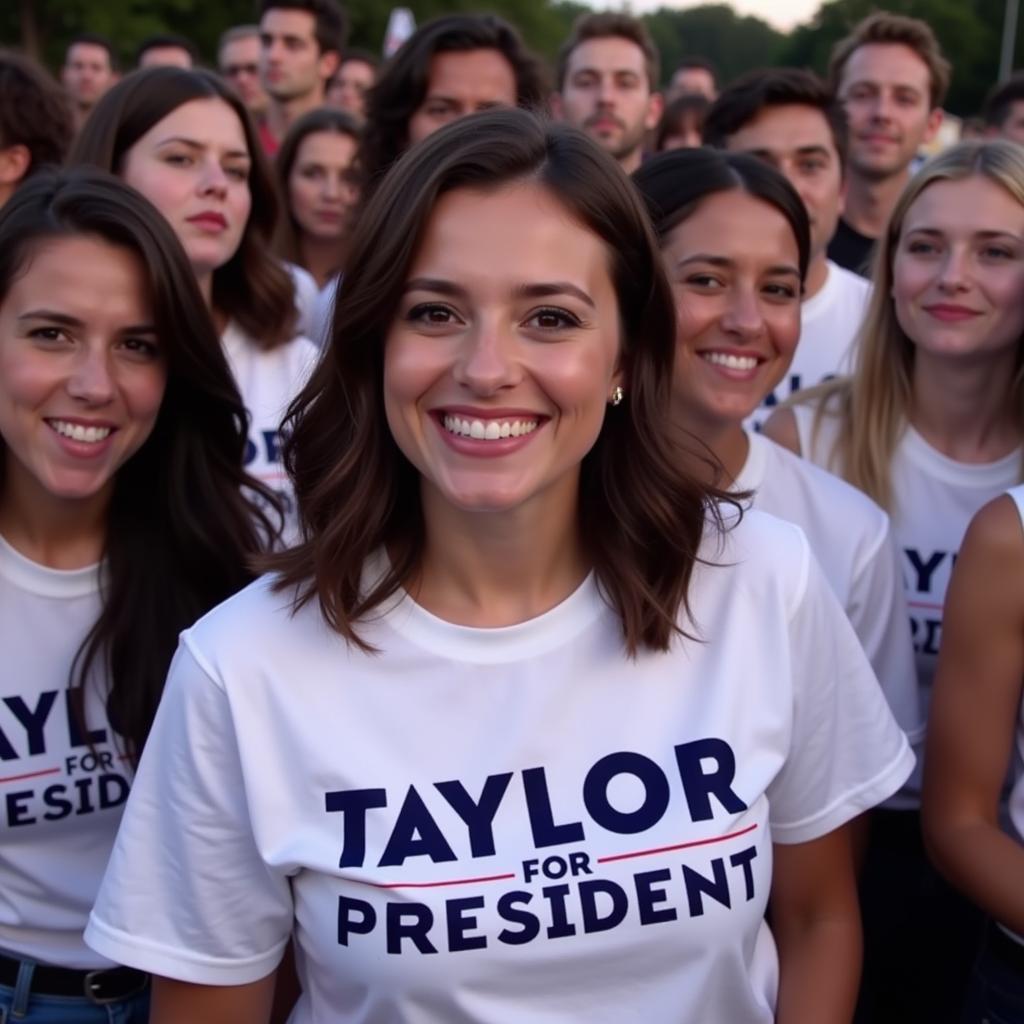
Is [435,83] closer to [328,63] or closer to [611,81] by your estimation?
[611,81]

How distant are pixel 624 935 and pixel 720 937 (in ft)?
0.50

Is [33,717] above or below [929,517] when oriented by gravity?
below

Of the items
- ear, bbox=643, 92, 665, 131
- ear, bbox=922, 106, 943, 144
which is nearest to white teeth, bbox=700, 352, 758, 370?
ear, bbox=922, 106, 943, 144

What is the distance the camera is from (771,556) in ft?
6.86

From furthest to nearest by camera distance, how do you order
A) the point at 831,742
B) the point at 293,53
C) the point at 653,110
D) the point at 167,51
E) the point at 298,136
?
the point at 167,51 → the point at 293,53 → the point at 653,110 → the point at 298,136 → the point at 831,742

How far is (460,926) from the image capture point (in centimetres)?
182

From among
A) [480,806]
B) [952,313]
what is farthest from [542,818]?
[952,313]

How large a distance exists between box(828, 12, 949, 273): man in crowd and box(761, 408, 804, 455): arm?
2.71 metres

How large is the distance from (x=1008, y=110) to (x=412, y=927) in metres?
5.81

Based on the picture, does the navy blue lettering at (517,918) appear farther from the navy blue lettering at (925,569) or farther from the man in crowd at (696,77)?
the man in crowd at (696,77)

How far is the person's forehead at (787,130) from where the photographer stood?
4.76 metres

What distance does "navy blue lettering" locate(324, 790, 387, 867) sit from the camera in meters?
1.86

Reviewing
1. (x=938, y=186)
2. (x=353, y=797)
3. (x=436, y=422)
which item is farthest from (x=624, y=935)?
(x=938, y=186)

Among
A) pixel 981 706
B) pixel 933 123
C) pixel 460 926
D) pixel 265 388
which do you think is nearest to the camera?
pixel 460 926
